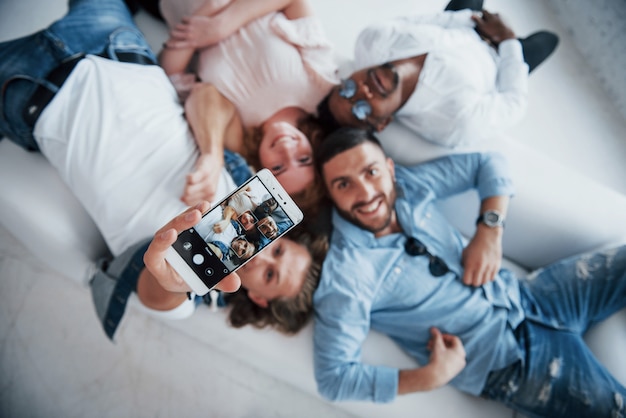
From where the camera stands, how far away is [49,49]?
2.89ft

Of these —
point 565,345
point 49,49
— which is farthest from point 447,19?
point 49,49

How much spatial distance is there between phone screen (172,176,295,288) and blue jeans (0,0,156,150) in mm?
533

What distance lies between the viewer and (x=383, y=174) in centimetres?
93

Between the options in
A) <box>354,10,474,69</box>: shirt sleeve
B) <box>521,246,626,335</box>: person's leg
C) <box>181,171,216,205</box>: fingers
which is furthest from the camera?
<box>354,10,474,69</box>: shirt sleeve

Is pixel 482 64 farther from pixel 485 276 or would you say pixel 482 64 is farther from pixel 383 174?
pixel 485 276

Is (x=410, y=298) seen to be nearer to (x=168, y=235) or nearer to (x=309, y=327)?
(x=309, y=327)

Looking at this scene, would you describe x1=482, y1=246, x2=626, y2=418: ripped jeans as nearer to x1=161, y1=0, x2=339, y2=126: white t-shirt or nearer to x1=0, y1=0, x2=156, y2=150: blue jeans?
x1=161, y1=0, x2=339, y2=126: white t-shirt

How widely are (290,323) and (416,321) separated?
29 centimetres

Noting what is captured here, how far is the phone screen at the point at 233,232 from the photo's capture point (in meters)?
0.56

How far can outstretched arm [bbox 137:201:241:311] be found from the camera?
1.74 ft

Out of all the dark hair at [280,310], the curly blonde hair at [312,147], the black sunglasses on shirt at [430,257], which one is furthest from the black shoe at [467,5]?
the dark hair at [280,310]

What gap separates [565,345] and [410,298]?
347mm

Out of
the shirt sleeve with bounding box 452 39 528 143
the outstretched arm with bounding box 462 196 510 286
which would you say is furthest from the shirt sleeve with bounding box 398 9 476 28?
the outstretched arm with bounding box 462 196 510 286

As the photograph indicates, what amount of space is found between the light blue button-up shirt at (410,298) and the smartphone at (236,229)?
392 millimetres
